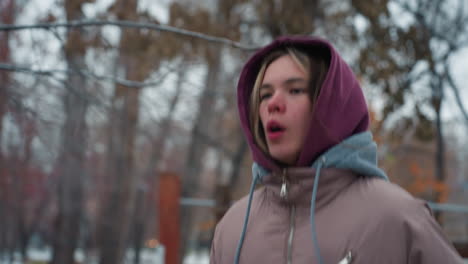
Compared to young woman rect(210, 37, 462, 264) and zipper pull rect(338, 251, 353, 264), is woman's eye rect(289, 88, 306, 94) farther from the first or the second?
zipper pull rect(338, 251, 353, 264)

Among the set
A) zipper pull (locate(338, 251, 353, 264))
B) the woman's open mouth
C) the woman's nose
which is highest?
the woman's nose

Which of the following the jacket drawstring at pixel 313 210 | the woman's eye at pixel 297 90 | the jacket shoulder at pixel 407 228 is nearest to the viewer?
the jacket shoulder at pixel 407 228

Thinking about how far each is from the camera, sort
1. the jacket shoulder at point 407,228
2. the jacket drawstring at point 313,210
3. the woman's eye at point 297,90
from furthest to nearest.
Result: the woman's eye at point 297,90
the jacket drawstring at point 313,210
the jacket shoulder at point 407,228

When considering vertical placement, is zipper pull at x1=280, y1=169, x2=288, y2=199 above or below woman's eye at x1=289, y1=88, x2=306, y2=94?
below

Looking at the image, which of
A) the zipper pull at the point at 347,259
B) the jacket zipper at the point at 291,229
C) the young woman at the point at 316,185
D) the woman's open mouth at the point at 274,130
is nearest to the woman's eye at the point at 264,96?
the young woman at the point at 316,185

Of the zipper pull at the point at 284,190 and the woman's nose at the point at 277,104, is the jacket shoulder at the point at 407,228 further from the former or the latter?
the woman's nose at the point at 277,104

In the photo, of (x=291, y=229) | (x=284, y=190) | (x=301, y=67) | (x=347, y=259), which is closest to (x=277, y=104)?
(x=301, y=67)

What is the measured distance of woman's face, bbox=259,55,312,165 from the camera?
1723 mm

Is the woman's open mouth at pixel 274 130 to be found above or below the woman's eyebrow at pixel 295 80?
below

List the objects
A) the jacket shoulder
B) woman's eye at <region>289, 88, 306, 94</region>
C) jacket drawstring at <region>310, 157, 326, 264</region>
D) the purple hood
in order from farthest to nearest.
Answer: woman's eye at <region>289, 88, 306, 94</region> → the purple hood → jacket drawstring at <region>310, 157, 326, 264</region> → the jacket shoulder

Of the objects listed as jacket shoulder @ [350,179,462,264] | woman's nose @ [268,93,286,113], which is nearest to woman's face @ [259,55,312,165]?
woman's nose @ [268,93,286,113]

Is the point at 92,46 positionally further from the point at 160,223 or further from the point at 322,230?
the point at 322,230

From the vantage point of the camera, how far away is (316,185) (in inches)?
62.0

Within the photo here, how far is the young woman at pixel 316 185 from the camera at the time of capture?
4.79ft
